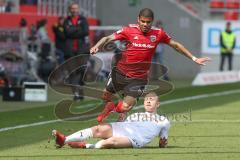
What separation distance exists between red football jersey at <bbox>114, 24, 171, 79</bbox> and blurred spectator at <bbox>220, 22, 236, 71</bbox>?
21705mm

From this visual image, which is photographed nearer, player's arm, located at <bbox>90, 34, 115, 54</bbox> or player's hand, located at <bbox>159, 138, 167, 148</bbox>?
player's hand, located at <bbox>159, 138, 167, 148</bbox>

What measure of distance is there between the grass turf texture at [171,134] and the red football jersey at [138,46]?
118 cm

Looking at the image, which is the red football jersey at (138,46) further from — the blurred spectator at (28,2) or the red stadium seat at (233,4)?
the red stadium seat at (233,4)

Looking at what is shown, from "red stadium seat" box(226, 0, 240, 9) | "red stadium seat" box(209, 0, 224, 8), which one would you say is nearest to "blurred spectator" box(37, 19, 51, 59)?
"red stadium seat" box(209, 0, 224, 8)

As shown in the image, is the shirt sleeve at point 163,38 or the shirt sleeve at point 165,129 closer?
the shirt sleeve at point 165,129

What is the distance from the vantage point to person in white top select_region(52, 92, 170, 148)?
12.8 metres

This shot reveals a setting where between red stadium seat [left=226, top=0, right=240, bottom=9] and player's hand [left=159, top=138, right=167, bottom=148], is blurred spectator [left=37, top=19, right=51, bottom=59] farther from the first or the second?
player's hand [left=159, top=138, right=167, bottom=148]

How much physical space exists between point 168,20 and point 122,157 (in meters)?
27.9

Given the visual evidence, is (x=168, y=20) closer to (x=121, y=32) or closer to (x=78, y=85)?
(x=78, y=85)

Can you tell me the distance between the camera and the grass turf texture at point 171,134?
12.4 metres

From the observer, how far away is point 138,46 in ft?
47.8

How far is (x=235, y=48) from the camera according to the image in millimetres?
38344

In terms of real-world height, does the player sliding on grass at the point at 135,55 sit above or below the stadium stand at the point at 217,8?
above

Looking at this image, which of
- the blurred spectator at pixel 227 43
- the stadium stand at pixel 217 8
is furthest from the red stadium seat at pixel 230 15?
the blurred spectator at pixel 227 43
